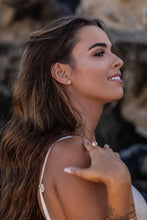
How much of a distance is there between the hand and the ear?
642 mm

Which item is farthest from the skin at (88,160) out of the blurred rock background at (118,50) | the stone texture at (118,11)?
the stone texture at (118,11)

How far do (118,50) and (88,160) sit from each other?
16.0ft

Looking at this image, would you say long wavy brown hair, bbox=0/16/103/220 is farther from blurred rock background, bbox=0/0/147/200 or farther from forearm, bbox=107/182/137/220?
blurred rock background, bbox=0/0/147/200

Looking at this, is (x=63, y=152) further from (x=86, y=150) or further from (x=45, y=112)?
(x=45, y=112)

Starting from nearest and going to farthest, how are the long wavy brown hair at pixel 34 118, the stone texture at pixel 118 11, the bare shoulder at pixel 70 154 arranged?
the bare shoulder at pixel 70 154, the long wavy brown hair at pixel 34 118, the stone texture at pixel 118 11

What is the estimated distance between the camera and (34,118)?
1.94 metres

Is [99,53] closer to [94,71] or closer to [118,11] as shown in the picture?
[94,71]

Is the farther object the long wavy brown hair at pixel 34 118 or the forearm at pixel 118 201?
the long wavy brown hair at pixel 34 118

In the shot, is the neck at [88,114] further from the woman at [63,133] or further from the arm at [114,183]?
the arm at [114,183]

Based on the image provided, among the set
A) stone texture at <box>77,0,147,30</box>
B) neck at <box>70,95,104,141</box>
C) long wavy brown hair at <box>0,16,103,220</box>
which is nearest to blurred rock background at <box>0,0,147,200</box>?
stone texture at <box>77,0,147,30</box>

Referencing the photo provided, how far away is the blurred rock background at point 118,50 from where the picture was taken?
5.12 m

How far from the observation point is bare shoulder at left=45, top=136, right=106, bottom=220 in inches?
57.5

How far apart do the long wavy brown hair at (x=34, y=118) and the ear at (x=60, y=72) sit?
0.03 m

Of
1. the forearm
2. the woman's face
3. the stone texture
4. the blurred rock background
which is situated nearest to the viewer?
the forearm
